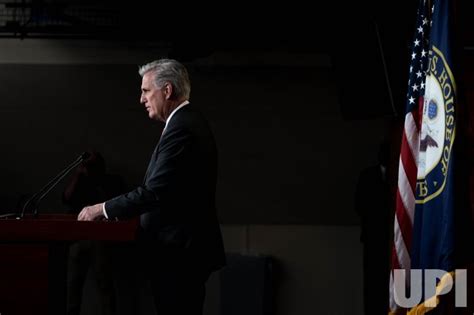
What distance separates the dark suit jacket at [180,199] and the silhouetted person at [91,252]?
217 centimetres

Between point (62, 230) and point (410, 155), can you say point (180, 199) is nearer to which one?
point (62, 230)

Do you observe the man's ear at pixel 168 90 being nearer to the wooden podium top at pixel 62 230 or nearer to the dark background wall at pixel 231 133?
the wooden podium top at pixel 62 230

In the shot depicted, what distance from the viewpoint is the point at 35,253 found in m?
2.46

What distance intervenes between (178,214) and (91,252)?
8.45 feet

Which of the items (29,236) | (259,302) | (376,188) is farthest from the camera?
(259,302)

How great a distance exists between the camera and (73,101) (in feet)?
17.2

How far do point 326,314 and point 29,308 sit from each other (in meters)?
3.22

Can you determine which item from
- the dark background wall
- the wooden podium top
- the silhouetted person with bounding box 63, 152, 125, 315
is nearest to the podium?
the wooden podium top

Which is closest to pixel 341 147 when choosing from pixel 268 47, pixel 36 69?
pixel 268 47

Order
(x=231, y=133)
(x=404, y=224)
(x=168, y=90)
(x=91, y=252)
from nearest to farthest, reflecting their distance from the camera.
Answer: (x=168, y=90), (x=404, y=224), (x=91, y=252), (x=231, y=133)

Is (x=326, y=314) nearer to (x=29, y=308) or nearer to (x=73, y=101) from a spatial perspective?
(x=73, y=101)

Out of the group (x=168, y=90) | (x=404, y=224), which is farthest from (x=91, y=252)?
(x=404, y=224)

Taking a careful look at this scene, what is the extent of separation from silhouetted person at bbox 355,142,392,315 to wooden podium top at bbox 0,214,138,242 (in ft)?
8.37

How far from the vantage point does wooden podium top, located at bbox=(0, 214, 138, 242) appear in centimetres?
241
